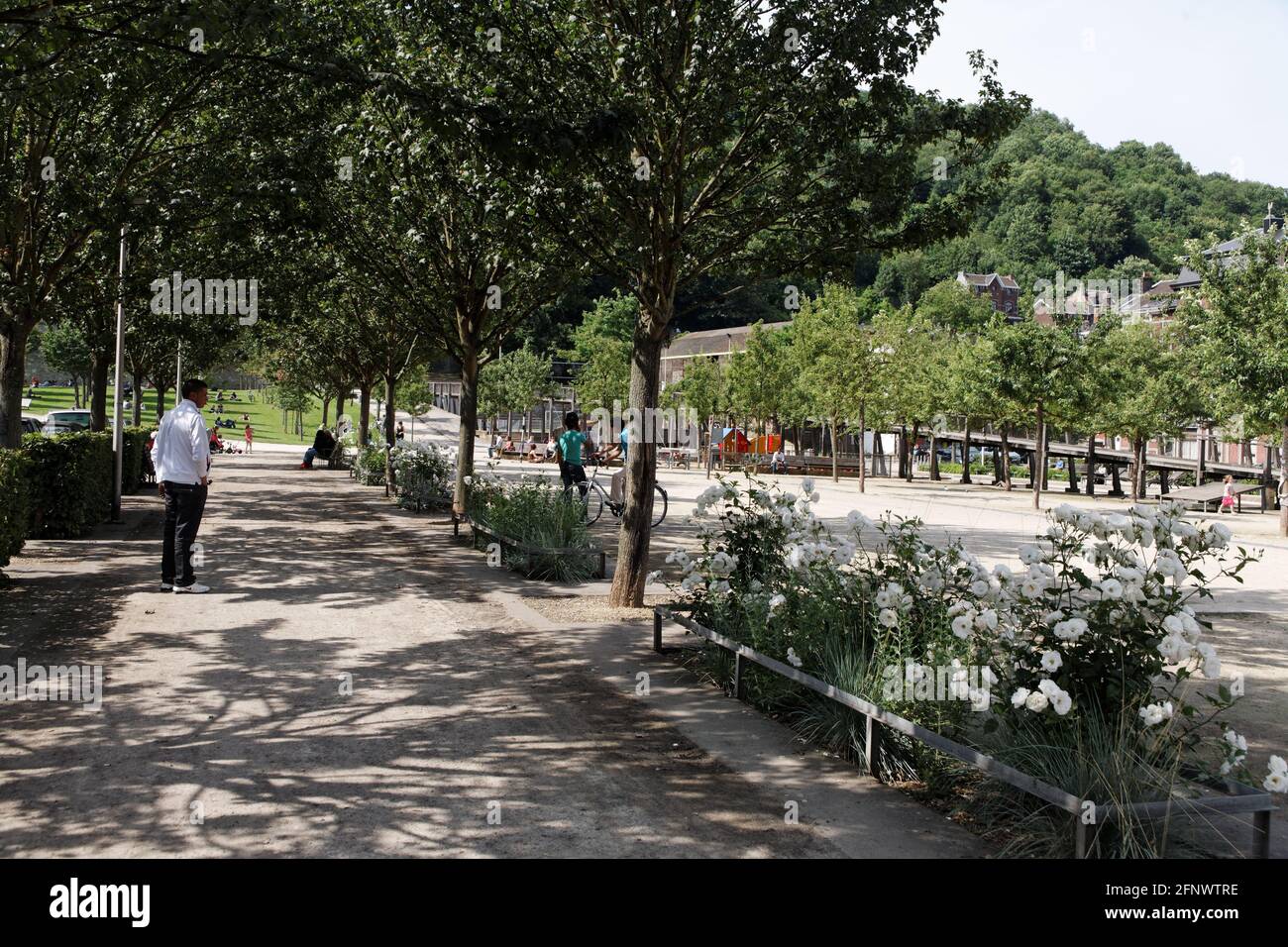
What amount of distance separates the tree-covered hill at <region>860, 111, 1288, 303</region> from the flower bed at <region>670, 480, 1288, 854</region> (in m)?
135

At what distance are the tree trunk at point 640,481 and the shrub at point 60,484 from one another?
813 centimetres

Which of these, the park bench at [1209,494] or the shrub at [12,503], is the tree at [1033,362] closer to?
the park bench at [1209,494]

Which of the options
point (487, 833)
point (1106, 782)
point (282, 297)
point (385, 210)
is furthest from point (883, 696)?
point (282, 297)

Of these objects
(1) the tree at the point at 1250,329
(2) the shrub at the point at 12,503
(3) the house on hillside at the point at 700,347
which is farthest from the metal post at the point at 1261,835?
(3) the house on hillside at the point at 700,347

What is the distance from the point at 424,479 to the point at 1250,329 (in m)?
18.3

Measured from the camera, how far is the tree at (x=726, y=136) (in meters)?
9.45

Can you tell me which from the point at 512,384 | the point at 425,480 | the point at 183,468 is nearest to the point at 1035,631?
the point at 183,468

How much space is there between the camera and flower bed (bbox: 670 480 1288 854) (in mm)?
4348

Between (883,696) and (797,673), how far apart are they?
2.18ft

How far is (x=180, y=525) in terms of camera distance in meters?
10.3

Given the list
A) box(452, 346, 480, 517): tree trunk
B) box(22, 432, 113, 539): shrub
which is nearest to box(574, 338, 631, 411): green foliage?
box(452, 346, 480, 517): tree trunk

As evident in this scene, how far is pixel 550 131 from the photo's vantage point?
6855 millimetres

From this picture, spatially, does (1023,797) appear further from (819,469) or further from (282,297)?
(819,469)
